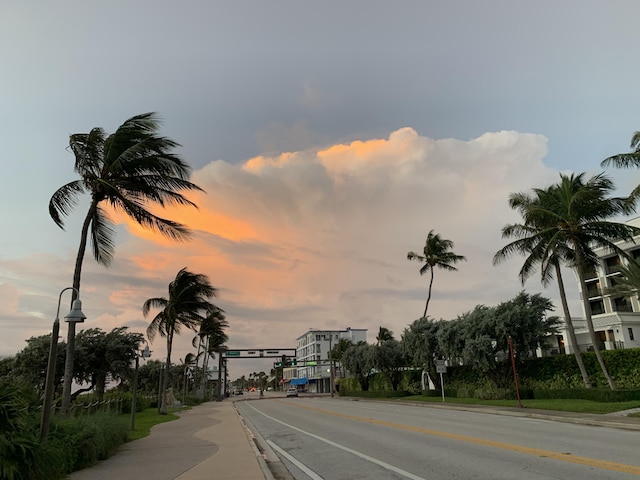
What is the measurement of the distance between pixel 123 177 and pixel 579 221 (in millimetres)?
26481

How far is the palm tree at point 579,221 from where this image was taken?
28094 millimetres

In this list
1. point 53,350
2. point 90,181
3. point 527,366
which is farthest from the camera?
point 527,366

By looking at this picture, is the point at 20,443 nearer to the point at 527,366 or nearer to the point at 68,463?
the point at 68,463

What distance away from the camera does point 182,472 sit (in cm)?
978

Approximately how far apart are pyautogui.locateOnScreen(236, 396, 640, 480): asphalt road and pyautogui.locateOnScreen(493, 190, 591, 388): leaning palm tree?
610 inches

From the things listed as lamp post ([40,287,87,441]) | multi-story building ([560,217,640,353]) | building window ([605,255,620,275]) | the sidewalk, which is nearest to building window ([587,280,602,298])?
multi-story building ([560,217,640,353])

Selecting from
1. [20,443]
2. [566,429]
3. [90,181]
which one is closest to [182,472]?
[20,443]

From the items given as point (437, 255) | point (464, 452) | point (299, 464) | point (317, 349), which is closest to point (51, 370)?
point (299, 464)

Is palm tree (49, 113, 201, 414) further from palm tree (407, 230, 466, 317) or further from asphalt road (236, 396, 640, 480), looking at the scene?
palm tree (407, 230, 466, 317)

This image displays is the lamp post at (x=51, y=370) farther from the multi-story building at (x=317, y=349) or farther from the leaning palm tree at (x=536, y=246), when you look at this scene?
the multi-story building at (x=317, y=349)

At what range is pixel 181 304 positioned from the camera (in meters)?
36.9

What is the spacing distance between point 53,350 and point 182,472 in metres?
3.78

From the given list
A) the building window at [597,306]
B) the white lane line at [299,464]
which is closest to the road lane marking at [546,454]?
the white lane line at [299,464]

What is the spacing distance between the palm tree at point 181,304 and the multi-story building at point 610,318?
33.3 meters
